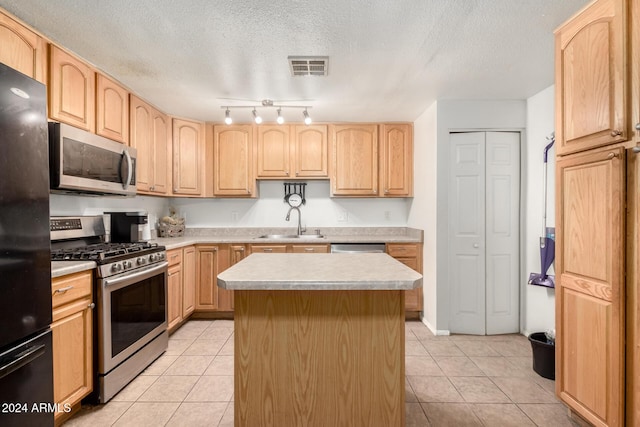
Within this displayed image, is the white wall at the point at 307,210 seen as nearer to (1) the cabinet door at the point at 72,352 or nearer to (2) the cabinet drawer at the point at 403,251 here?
(2) the cabinet drawer at the point at 403,251

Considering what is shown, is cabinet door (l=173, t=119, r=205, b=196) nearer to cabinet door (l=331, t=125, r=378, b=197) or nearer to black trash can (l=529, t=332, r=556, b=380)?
cabinet door (l=331, t=125, r=378, b=197)

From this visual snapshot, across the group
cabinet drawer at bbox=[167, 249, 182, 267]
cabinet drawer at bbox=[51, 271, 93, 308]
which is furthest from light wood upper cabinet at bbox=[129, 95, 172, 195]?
cabinet drawer at bbox=[51, 271, 93, 308]

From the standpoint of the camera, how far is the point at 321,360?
4.91 feet

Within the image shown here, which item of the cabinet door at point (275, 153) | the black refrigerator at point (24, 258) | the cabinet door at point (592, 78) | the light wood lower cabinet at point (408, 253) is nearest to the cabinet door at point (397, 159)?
the light wood lower cabinet at point (408, 253)

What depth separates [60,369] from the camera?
171 centimetres

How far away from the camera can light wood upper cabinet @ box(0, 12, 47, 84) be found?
1.67m

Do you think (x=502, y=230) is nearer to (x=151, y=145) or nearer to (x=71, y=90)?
(x=151, y=145)

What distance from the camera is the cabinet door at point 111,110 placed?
2.41 meters

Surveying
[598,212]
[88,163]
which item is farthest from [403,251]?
[88,163]

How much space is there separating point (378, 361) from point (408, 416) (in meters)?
0.66

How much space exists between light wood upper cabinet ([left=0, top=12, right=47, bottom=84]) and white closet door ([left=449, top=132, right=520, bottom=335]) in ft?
10.4

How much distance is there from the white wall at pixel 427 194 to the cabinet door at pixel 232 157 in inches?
77.2

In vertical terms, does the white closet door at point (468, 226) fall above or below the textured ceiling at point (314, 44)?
below

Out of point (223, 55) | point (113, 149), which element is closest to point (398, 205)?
point (223, 55)
